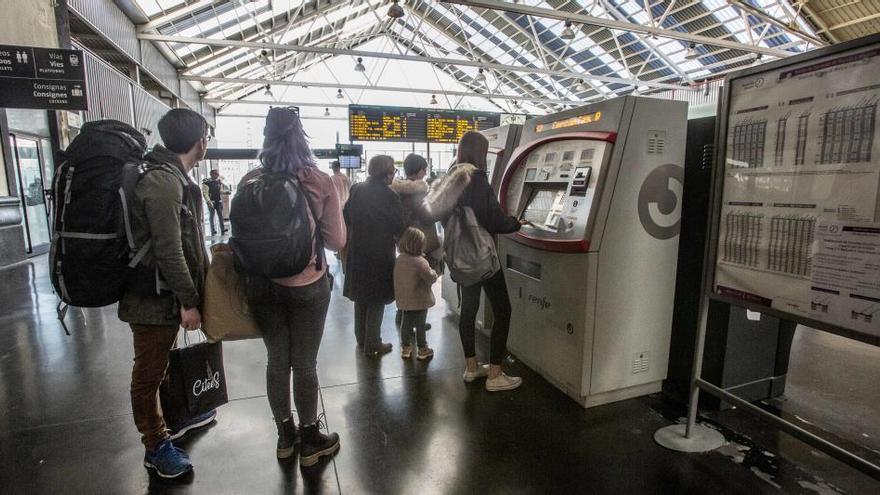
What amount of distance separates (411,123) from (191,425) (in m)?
6.71

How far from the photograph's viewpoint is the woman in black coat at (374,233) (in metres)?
2.67

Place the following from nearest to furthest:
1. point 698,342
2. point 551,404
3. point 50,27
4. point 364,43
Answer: point 698,342 < point 551,404 < point 50,27 < point 364,43

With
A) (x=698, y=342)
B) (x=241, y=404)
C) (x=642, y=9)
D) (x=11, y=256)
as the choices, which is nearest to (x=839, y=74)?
(x=698, y=342)

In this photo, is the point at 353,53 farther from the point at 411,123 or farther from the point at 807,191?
the point at 807,191

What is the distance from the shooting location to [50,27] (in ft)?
18.6

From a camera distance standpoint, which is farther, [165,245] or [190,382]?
[190,382]

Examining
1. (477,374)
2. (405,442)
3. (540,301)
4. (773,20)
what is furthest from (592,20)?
(405,442)

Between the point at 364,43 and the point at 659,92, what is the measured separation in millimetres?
11299

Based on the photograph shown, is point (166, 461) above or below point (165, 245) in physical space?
below

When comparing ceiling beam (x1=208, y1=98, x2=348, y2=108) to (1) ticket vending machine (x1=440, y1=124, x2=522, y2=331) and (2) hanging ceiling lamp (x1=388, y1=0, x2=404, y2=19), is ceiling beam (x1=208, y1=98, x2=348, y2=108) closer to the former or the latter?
(2) hanging ceiling lamp (x1=388, y1=0, x2=404, y2=19)

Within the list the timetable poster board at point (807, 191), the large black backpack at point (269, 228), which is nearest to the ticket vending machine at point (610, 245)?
the timetable poster board at point (807, 191)

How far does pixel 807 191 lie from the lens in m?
1.45

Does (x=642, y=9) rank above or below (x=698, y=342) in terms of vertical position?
above

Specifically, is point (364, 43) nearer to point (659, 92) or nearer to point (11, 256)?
point (659, 92)
